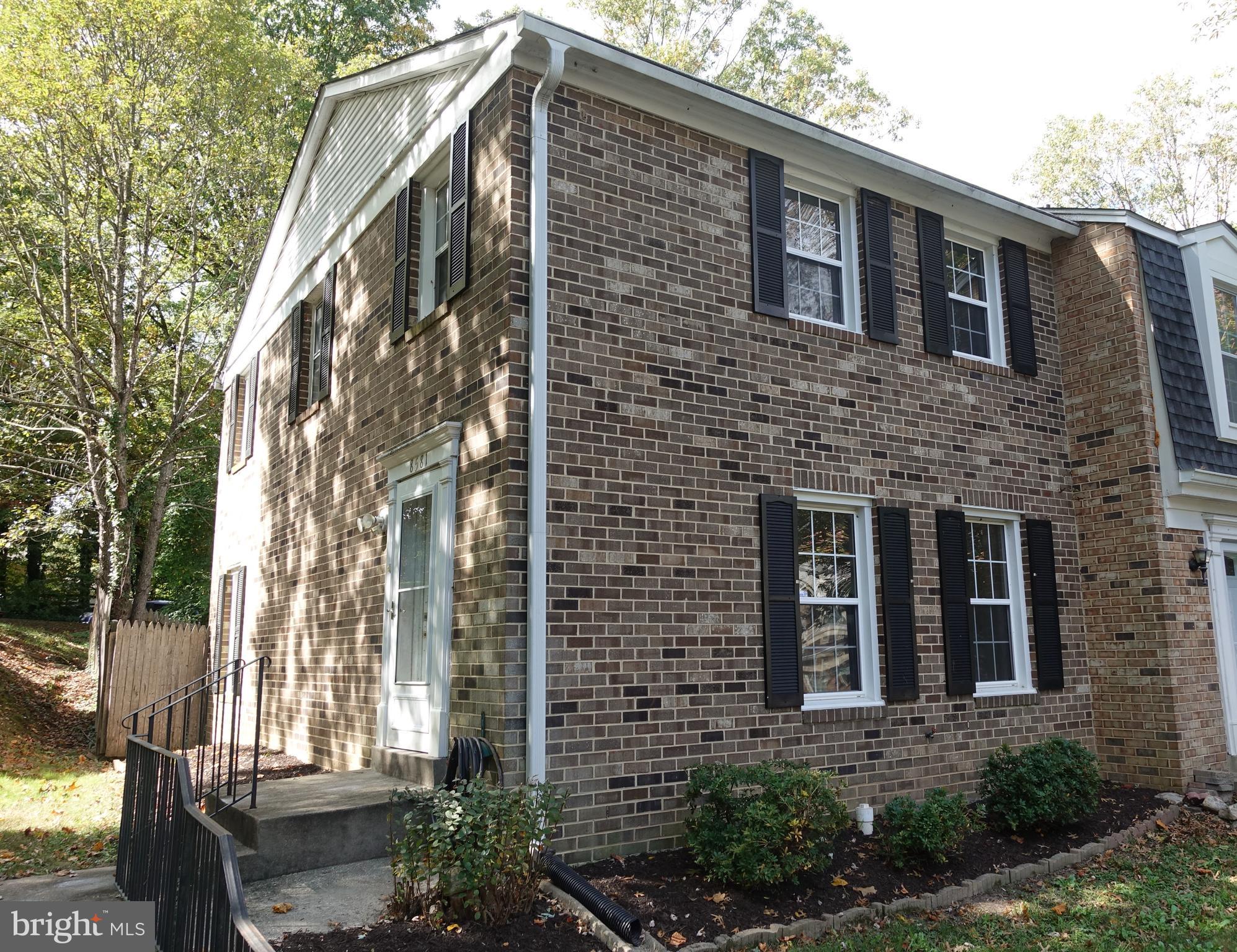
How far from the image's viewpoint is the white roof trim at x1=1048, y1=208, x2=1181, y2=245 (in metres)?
10.0

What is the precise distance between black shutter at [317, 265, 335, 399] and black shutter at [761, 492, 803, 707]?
5.48 meters

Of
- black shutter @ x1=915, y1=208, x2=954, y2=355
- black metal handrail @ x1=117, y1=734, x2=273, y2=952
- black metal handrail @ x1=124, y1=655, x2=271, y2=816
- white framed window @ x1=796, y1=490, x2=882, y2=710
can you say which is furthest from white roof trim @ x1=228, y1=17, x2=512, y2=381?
black metal handrail @ x1=117, y1=734, x2=273, y2=952

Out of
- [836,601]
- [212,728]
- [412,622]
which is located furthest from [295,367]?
[836,601]

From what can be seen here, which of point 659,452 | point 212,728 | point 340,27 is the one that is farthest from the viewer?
point 340,27

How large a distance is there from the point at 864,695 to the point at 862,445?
2191 mm

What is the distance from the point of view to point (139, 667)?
12.9m

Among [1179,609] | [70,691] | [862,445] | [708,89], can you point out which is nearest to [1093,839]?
[1179,609]

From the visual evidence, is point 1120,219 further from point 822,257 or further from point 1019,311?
point 822,257

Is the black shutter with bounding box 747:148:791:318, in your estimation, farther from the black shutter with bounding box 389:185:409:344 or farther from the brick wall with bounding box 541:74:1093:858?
the black shutter with bounding box 389:185:409:344

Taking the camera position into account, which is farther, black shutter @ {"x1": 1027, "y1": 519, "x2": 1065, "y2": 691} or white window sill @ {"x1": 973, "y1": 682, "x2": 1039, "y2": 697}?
black shutter @ {"x1": 1027, "y1": 519, "x2": 1065, "y2": 691}

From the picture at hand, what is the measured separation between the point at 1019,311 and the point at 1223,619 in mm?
3864

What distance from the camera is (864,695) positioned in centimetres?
793

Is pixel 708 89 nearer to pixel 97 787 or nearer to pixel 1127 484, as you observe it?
pixel 1127 484

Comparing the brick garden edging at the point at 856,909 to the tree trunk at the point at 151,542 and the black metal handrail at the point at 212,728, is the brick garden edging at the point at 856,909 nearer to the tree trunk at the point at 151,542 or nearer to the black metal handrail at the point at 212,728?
the black metal handrail at the point at 212,728
